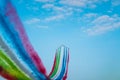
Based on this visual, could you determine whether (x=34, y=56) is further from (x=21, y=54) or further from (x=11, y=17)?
(x=11, y=17)

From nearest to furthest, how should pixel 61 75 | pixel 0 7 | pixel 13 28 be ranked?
1. pixel 0 7
2. pixel 13 28
3. pixel 61 75

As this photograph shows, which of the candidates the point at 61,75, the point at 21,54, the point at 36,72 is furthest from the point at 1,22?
the point at 61,75

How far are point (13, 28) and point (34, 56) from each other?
97 centimetres

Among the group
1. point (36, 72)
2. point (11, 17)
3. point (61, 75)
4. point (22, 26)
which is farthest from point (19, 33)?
point (61, 75)

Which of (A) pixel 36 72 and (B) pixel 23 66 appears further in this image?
(A) pixel 36 72

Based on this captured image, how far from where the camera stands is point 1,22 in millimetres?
2963

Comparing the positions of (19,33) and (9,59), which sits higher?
(19,33)

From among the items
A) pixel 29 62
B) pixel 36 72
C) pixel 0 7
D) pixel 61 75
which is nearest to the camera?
pixel 0 7

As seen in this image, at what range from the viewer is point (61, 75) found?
519cm

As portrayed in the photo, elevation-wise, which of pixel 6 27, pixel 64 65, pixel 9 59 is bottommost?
pixel 9 59

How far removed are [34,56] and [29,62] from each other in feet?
0.57

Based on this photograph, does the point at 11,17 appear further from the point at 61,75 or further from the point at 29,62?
the point at 61,75

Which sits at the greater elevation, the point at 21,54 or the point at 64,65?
the point at 64,65

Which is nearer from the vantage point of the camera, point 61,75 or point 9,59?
point 9,59
